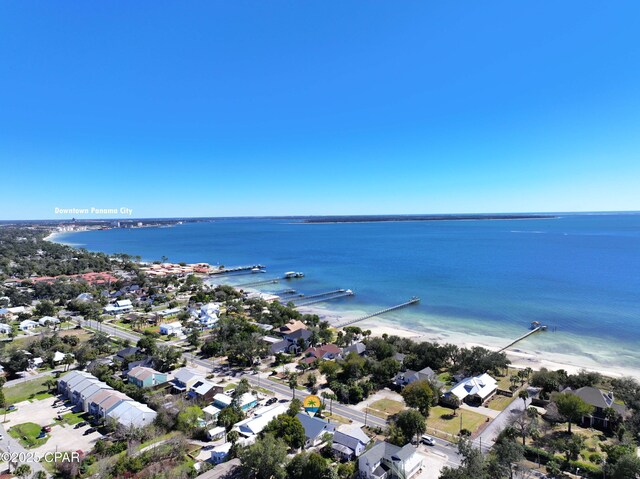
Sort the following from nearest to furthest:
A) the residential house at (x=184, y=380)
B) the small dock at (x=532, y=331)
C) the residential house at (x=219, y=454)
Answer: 1. the residential house at (x=219, y=454)
2. the residential house at (x=184, y=380)
3. the small dock at (x=532, y=331)

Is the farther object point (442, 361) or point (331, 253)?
point (331, 253)

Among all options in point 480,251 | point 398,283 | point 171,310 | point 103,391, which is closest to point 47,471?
point 103,391

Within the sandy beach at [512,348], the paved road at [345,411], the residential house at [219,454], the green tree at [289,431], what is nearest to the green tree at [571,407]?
the paved road at [345,411]

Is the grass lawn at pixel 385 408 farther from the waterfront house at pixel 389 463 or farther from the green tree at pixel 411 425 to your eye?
the waterfront house at pixel 389 463

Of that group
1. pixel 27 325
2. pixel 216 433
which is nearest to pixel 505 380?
pixel 216 433

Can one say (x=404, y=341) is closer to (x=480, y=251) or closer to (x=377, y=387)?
(x=377, y=387)
